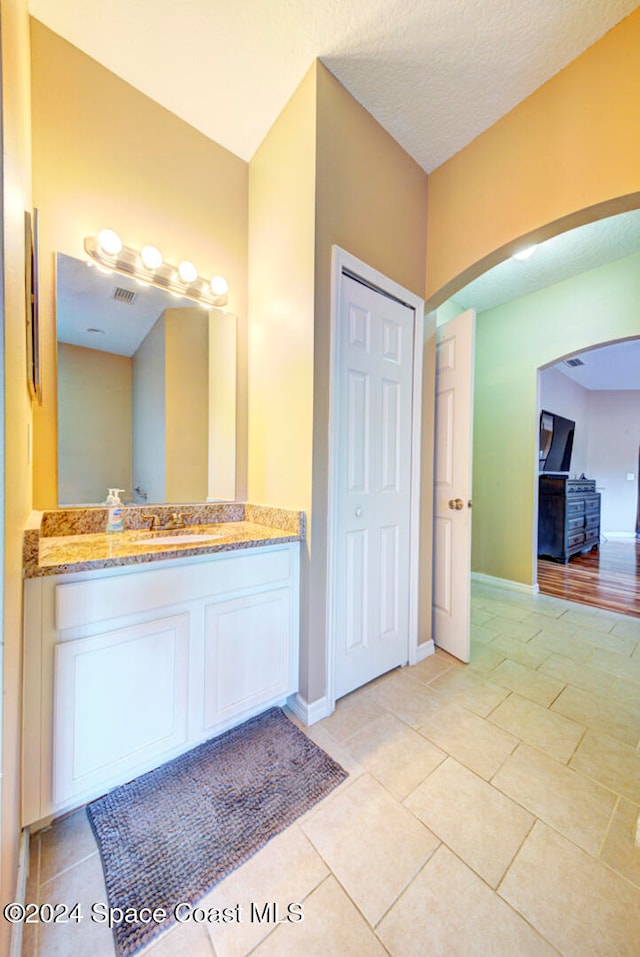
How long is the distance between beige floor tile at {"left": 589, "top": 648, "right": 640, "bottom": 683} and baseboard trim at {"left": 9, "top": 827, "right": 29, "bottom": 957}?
2.71m

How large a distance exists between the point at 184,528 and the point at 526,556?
10.5ft

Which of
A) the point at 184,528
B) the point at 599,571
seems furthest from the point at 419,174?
the point at 599,571

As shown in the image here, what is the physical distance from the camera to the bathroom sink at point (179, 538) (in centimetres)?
146

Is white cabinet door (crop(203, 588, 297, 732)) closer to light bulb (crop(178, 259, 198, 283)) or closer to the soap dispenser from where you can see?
the soap dispenser

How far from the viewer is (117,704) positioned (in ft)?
3.81

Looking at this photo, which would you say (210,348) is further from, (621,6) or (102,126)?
(621,6)

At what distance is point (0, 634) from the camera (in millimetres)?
586

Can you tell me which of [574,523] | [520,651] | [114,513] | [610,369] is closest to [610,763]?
[520,651]

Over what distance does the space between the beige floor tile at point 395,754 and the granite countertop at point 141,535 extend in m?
0.92

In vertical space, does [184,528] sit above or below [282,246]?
below

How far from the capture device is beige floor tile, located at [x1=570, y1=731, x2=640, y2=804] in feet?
4.26

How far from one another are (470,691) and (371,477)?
4.15 feet

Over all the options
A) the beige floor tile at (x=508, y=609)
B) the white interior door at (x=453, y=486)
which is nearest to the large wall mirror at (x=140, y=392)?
the white interior door at (x=453, y=486)

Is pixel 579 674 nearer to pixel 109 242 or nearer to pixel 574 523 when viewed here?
pixel 574 523
